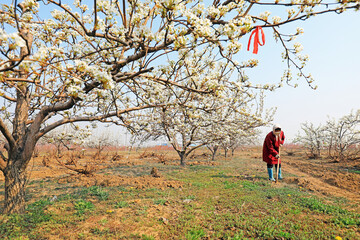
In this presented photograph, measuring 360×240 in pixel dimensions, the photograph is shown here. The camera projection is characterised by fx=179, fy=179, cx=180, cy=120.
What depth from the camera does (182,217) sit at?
4223mm

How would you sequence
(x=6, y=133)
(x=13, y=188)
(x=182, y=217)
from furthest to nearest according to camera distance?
(x=182, y=217) < (x=13, y=188) < (x=6, y=133)

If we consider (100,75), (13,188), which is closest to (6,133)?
(13,188)

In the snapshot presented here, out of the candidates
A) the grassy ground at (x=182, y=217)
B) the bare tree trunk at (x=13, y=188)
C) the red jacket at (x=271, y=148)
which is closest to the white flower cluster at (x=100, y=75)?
the grassy ground at (x=182, y=217)

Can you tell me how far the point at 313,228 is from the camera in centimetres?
372

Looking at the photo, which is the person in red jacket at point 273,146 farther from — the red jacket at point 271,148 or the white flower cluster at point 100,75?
the white flower cluster at point 100,75

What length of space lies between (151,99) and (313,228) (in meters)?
4.64

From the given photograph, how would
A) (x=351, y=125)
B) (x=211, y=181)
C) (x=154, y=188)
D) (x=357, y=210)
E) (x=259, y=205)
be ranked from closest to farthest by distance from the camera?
(x=357, y=210) → (x=259, y=205) → (x=154, y=188) → (x=211, y=181) → (x=351, y=125)

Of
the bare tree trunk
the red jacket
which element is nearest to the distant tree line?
the red jacket

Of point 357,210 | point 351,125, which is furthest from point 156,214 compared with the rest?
point 351,125

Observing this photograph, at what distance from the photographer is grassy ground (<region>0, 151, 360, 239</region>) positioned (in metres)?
3.52

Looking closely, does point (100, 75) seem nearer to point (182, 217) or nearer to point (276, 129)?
point (182, 217)

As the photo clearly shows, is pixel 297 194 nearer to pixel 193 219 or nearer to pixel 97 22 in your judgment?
pixel 193 219

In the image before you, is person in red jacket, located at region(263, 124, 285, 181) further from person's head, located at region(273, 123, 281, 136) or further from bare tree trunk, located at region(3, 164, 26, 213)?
bare tree trunk, located at region(3, 164, 26, 213)

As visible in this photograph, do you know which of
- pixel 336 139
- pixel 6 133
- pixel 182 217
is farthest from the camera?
pixel 336 139
